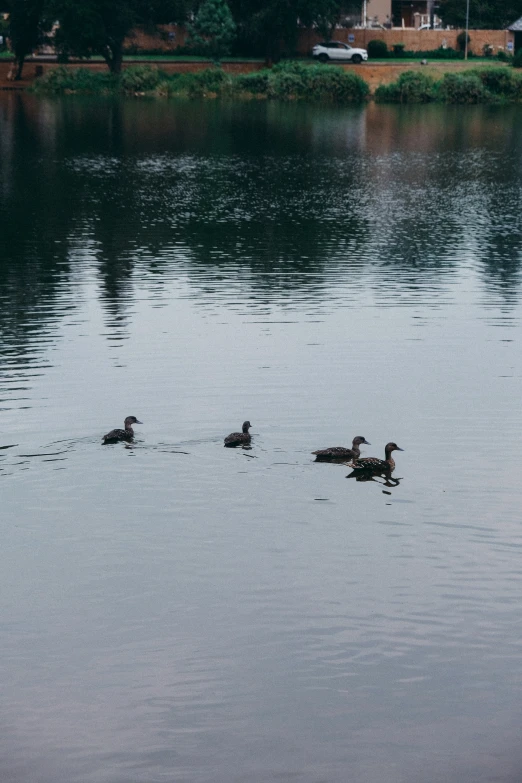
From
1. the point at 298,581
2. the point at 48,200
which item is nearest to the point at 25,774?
the point at 298,581

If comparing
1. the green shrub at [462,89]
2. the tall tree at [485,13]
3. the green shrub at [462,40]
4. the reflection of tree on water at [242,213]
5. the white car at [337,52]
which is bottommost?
the reflection of tree on water at [242,213]

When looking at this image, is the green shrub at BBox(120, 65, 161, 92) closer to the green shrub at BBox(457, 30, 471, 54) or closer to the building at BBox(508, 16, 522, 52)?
the green shrub at BBox(457, 30, 471, 54)

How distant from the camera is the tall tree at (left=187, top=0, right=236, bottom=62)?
12812cm

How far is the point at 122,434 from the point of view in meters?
23.5

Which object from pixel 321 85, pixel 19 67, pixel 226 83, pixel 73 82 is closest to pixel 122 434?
pixel 321 85

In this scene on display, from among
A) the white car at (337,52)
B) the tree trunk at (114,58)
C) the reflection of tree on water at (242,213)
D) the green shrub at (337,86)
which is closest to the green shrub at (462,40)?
the white car at (337,52)

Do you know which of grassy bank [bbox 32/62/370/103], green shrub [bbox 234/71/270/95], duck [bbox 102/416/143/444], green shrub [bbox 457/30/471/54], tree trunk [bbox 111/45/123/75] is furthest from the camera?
green shrub [bbox 457/30/471/54]

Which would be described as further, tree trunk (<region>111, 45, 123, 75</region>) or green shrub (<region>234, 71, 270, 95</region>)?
tree trunk (<region>111, 45, 123, 75</region>)

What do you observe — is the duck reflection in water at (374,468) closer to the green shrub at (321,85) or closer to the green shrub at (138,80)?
the green shrub at (321,85)

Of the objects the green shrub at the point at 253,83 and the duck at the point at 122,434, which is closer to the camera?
the duck at the point at 122,434

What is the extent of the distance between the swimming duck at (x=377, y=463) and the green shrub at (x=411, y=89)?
106 m

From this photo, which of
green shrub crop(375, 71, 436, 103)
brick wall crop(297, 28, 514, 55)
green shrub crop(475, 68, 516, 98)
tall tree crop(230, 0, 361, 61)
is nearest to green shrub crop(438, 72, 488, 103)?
green shrub crop(475, 68, 516, 98)

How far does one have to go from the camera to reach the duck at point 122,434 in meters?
23.4

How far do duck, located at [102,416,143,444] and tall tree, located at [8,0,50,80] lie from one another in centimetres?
10629
